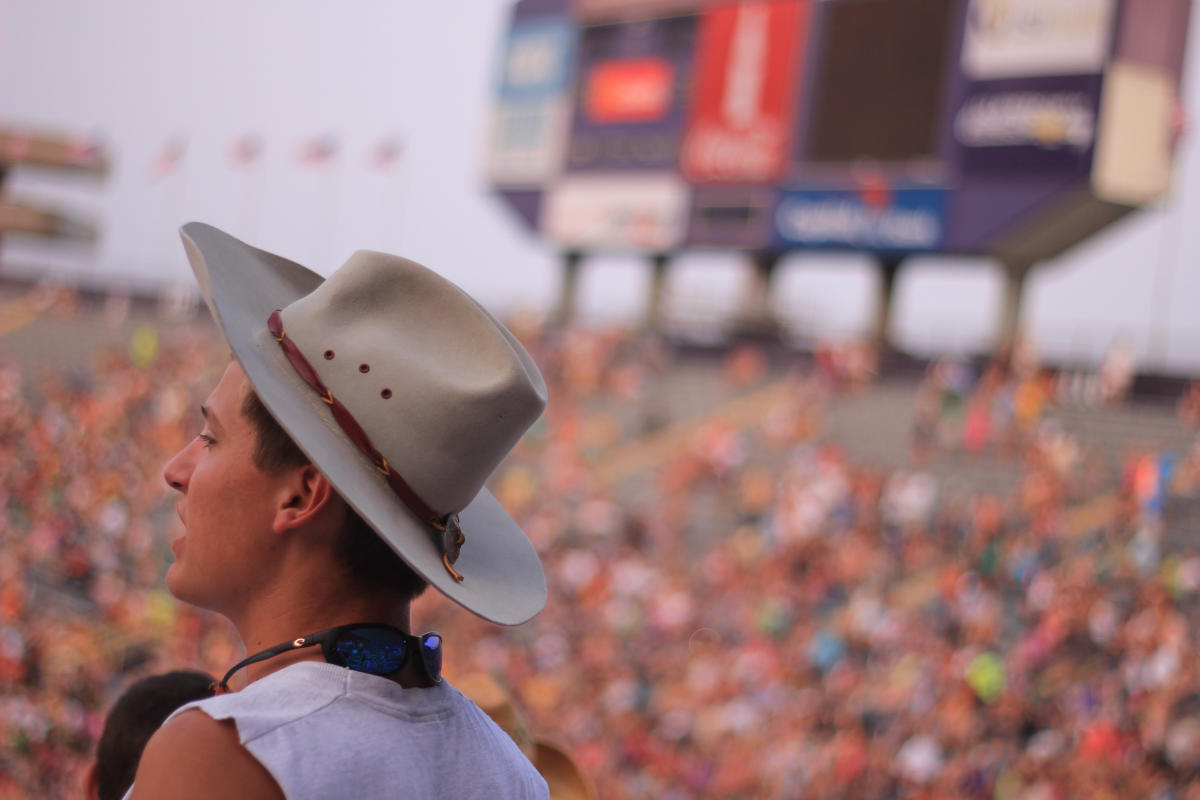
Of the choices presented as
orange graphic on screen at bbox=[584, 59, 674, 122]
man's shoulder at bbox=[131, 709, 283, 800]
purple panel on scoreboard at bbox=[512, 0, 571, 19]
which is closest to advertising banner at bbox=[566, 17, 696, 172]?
orange graphic on screen at bbox=[584, 59, 674, 122]

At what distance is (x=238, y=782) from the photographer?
38.8 inches

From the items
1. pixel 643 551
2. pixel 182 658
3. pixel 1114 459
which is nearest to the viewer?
pixel 182 658

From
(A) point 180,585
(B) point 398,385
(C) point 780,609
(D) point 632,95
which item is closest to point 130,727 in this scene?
(A) point 180,585

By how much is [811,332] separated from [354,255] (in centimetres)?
1455

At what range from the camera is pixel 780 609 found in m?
10.1

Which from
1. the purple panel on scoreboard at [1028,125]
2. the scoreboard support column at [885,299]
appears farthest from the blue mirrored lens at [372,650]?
the scoreboard support column at [885,299]

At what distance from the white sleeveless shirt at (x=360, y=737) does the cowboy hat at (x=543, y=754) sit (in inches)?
23.6

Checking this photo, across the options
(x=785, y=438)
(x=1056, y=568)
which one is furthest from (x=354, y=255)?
(x=785, y=438)

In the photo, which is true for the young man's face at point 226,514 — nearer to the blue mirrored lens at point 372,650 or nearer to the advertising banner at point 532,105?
the blue mirrored lens at point 372,650

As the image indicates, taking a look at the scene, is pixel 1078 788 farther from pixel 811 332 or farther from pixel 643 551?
pixel 811 332

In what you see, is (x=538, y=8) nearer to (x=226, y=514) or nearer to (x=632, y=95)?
(x=632, y=95)

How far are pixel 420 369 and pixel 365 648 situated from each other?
27 cm

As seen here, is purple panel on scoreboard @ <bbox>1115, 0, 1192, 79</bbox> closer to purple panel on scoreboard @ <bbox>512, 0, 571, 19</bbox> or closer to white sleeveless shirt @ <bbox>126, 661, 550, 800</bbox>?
purple panel on scoreboard @ <bbox>512, 0, 571, 19</bbox>

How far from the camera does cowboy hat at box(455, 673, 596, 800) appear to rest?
1791 mm
